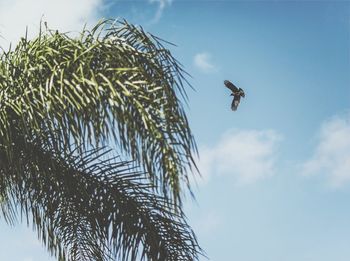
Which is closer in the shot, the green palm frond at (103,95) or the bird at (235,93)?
the green palm frond at (103,95)

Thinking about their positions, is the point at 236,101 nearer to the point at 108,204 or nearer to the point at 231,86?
the point at 231,86

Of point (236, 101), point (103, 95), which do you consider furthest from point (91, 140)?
point (236, 101)

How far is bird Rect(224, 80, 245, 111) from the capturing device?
8312 millimetres

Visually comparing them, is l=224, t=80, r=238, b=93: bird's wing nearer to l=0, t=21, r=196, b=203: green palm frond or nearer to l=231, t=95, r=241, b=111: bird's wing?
l=231, t=95, r=241, b=111: bird's wing

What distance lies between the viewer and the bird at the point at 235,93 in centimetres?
831

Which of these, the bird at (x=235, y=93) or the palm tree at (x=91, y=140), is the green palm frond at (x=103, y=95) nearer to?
the palm tree at (x=91, y=140)

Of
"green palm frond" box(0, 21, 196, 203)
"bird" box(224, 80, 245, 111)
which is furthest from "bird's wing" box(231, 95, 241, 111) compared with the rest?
"green palm frond" box(0, 21, 196, 203)

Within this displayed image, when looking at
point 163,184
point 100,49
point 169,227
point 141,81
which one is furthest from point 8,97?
point 169,227

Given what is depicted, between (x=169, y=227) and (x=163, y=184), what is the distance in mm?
1587

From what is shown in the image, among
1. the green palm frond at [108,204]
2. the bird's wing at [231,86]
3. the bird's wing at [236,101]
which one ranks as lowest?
the green palm frond at [108,204]

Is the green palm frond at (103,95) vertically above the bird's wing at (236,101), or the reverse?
the bird's wing at (236,101)

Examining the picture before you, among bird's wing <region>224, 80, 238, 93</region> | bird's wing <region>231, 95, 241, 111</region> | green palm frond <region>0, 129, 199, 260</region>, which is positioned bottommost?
green palm frond <region>0, 129, 199, 260</region>

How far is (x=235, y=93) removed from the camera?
8328 mm

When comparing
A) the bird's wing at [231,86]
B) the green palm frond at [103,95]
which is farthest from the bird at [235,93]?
the green palm frond at [103,95]
